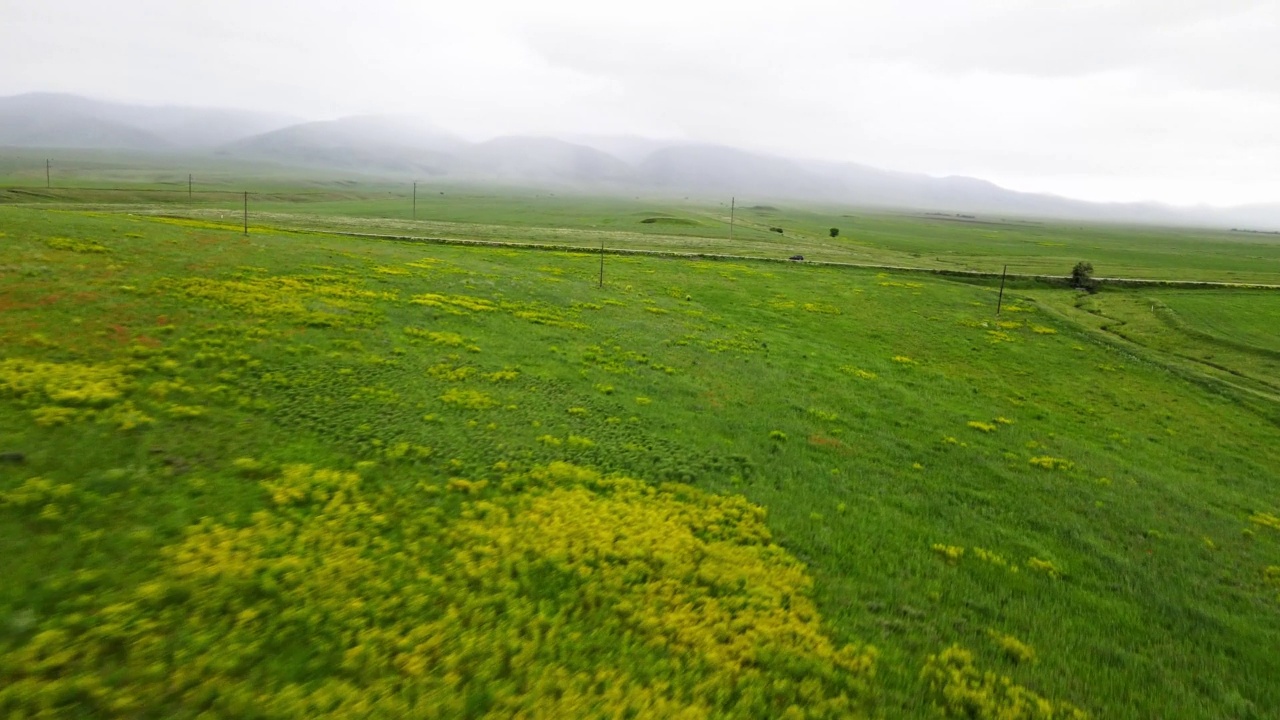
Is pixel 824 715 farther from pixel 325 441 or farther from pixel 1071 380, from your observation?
pixel 1071 380

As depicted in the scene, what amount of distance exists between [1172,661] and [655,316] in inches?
1428

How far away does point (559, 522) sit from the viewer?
15.2 meters

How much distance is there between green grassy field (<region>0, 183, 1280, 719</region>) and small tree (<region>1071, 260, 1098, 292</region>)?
158ft

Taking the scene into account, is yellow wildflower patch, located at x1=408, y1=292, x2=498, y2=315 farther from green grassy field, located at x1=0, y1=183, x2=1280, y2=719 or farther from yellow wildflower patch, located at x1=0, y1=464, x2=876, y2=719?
yellow wildflower patch, located at x1=0, y1=464, x2=876, y2=719

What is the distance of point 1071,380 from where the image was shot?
40.7 meters

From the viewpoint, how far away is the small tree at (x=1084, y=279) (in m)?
78.4

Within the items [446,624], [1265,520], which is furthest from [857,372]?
[446,624]

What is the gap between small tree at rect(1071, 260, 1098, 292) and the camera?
78375mm

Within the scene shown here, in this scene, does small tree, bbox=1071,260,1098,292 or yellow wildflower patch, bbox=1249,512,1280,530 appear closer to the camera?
yellow wildflower patch, bbox=1249,512,1280,530

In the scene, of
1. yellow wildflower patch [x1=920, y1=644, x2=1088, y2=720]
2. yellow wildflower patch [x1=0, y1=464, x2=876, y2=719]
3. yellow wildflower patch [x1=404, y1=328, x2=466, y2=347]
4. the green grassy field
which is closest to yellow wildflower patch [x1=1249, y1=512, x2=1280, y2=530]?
the green grassy field

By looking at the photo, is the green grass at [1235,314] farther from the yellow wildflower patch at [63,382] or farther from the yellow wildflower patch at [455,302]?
the yellow wildflower patch at [63,382]

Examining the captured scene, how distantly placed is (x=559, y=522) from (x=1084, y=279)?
92706mm

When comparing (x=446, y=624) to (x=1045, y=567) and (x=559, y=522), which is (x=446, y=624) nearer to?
(x=559, y=522)

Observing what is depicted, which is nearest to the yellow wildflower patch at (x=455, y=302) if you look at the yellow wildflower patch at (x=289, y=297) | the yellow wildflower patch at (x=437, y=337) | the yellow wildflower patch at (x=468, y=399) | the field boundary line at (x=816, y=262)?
the yellow wildflower patch at (x=289, y=297)
